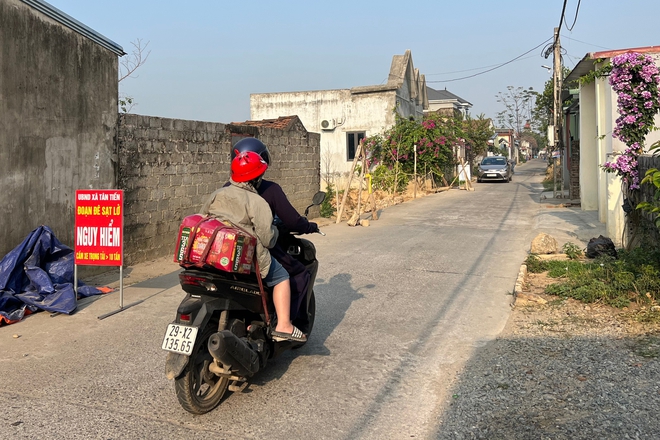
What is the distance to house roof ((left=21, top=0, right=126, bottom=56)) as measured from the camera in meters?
7.61

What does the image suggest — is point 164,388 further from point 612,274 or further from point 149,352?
point 612,274

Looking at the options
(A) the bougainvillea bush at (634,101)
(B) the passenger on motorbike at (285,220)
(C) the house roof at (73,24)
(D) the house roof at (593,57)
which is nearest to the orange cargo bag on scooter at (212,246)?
(B) the passenger on motorbike at (285,220)

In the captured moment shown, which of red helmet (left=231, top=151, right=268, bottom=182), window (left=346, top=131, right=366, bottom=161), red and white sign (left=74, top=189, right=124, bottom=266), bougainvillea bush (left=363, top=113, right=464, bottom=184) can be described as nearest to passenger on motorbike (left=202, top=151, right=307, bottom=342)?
red helmet (left=231, top=151, right=268, bottom=182)

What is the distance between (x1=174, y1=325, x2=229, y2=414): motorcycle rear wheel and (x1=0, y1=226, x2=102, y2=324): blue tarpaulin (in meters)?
3.04

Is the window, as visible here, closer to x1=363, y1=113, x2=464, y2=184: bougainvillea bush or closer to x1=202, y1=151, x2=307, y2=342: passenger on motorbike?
x1=363, y1=113, x2=464, y2=184: bougainvillea bush

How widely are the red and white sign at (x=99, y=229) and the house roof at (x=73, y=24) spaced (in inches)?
106

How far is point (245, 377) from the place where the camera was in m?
4.12

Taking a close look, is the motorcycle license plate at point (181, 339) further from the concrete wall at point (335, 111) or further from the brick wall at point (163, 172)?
the concrete wall at point (335, 111)

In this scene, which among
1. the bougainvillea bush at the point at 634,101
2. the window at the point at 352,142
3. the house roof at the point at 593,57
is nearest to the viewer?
the bougainvillea bush at the point at 634,101

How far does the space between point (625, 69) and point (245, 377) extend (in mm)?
7483

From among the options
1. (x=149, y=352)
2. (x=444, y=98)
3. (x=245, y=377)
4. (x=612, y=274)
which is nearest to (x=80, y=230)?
(x=149, y=352)

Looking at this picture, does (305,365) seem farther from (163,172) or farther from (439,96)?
(439,96)

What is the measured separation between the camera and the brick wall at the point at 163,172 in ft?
30.5

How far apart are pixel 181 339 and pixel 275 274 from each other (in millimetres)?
862
